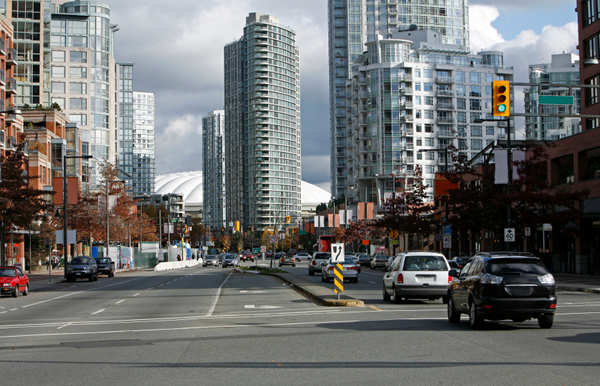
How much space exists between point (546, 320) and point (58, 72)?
4960 inches

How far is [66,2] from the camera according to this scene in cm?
15275

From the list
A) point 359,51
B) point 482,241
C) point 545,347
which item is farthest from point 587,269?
point 359,51

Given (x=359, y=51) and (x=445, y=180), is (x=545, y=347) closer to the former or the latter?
(x=445, y=180)

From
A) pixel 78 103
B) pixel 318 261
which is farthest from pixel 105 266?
pixel 78 103

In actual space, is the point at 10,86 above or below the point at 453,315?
above

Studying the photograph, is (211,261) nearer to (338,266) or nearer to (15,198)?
(15,198)

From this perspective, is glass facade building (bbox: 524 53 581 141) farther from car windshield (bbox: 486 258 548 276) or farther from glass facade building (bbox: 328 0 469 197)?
car windshield (bbox: 486 258 548 276)

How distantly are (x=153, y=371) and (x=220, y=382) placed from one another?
5.17ft

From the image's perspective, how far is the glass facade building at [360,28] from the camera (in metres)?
147

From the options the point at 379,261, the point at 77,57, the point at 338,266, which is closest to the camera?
the point at 338,266

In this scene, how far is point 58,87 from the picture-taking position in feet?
415

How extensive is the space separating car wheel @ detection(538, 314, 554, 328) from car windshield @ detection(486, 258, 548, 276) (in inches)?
42.6

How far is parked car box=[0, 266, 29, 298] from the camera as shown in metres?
31.9

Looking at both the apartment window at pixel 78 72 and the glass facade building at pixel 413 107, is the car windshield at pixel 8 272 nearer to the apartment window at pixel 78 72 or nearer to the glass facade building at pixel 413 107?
the glass facade building at pixel 413 107
